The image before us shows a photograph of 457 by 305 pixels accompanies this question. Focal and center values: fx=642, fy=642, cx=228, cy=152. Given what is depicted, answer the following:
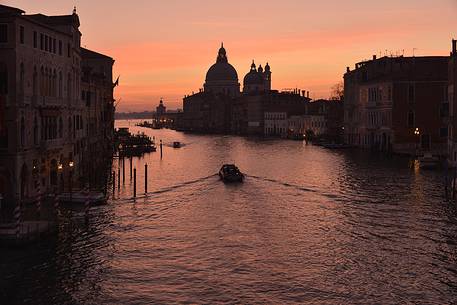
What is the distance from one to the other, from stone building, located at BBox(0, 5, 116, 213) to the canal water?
11.9 feet

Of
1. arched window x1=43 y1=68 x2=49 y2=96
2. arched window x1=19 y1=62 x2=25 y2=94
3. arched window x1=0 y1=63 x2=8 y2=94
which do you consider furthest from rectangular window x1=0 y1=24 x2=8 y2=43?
arched window x1=43 y1=68 x2=49 y2=96

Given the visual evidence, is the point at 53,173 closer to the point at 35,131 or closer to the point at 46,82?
the point at 35,131

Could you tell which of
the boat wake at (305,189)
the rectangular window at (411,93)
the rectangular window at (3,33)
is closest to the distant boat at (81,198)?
the rectangular window at (3,33)

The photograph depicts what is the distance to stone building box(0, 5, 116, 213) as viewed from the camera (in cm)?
3212

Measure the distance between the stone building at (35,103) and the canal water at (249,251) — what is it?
11.9ft

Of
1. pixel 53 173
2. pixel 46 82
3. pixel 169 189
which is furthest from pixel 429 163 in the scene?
pixel 46 82

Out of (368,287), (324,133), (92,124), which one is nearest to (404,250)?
(368,287)

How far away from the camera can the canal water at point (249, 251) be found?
70.1 ft

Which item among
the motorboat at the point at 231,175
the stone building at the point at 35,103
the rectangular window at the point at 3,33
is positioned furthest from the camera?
the motorboat at the point at 231,175

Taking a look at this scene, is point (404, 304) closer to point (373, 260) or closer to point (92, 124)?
point (373, 260)

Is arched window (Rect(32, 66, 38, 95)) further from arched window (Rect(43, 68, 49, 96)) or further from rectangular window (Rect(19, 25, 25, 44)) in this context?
rectangular window (Rect(19, 25, 25, 44))

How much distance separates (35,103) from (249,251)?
609 inches

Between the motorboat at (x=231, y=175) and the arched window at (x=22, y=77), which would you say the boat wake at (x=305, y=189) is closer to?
the motorboat at (x=231, y=175)

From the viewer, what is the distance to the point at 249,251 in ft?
87.9
